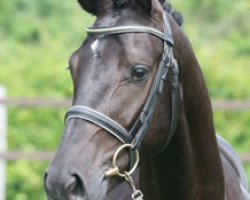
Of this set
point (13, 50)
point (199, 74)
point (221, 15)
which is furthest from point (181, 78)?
point (221, 15)

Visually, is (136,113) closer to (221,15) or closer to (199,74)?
(199,74)

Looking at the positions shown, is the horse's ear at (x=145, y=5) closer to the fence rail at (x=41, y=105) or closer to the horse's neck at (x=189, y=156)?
the horse's neck at (x=189, y=156)

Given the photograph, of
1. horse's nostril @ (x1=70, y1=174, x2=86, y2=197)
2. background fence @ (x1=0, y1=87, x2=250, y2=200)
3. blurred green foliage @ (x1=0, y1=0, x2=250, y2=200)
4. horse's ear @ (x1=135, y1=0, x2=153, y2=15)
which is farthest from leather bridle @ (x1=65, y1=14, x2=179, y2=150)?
blurred green foliage @ (x1=0, y1=0, x2=250, y2=200)

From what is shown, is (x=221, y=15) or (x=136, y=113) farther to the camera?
(x=221, y=15)

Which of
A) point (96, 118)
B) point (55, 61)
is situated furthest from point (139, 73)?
point (55, 61)

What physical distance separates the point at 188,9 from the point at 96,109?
11.8m

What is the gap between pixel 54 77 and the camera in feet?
38.0

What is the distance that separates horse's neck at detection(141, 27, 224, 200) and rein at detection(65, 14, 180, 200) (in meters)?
0.13

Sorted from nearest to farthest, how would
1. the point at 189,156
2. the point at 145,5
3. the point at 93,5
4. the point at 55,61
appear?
the point at 145,5, the point at 93,5, the point at 189,156, the point at 55,61

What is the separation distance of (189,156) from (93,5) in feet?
2.78

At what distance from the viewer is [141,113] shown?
4086mm

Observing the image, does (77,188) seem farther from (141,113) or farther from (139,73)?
(139,73)

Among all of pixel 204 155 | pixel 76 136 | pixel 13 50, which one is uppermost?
pixel 76 136

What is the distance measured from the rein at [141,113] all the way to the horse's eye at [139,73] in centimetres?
8
